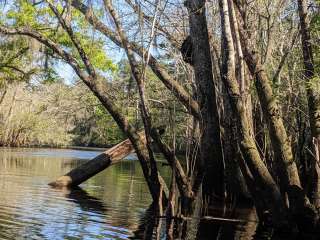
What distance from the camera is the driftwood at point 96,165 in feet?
49.5

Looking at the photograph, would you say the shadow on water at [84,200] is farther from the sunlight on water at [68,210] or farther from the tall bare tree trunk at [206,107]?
the tall bare tree trunk at [206,107]

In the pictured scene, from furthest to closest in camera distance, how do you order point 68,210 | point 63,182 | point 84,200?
point 63,182, point 84,200, point 68,210

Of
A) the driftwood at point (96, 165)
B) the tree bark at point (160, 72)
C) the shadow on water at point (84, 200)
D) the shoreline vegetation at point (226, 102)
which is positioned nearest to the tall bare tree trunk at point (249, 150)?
the shoreline vegetation at point (226, 102)

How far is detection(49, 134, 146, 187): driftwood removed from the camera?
15102mm

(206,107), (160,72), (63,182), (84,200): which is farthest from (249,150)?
(63,182)

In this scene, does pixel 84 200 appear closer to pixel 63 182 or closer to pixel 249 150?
pixel 63 182

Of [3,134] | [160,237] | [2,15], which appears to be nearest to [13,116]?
[3,134]

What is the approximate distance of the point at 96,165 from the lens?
49.5ft

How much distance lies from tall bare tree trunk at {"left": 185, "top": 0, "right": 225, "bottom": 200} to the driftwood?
3.63m

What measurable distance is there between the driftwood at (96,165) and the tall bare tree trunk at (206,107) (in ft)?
11.9

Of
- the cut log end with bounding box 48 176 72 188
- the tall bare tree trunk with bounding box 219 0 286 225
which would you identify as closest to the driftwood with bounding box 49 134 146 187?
the cut log end with bounding box 48 176 72 188

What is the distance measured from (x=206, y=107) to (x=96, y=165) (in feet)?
14.8

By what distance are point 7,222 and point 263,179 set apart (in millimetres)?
4395

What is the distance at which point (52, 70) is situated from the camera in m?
22.2
